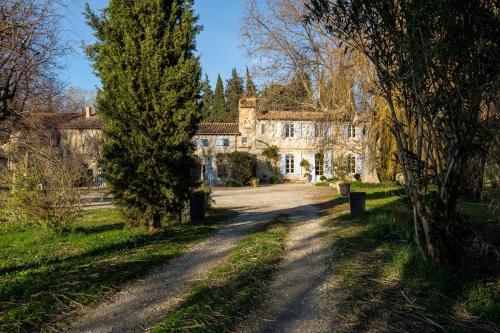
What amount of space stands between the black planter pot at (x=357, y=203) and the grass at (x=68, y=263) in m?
4.12

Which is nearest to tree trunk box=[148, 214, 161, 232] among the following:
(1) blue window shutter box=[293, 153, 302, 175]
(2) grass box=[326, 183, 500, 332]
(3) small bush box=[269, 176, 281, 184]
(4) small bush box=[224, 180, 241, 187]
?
(2) grass box=[326, 183, 500, 332]

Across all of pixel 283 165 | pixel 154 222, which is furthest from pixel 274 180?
pixel 154 222

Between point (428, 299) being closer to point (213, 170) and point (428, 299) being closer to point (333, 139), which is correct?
point (333, 139)

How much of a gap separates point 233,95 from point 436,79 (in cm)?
5908

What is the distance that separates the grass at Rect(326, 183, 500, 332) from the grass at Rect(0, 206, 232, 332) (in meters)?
A: 2.87

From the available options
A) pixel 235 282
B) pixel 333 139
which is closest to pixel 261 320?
pixel 235 282

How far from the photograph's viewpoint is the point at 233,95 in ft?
208

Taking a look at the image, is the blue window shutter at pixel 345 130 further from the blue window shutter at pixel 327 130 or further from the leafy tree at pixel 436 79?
the leafy tree at pixel 436 79

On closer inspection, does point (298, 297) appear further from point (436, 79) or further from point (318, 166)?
point (318, 166)

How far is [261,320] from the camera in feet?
13.1

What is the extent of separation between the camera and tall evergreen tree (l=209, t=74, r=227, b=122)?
61.3 metres

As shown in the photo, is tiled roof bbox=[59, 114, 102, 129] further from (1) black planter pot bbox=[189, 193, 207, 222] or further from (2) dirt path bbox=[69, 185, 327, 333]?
(2) dirt path bbox=[69, 185, 327, 333]

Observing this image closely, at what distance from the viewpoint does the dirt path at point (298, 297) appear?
3.89m

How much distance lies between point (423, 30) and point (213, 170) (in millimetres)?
30552
